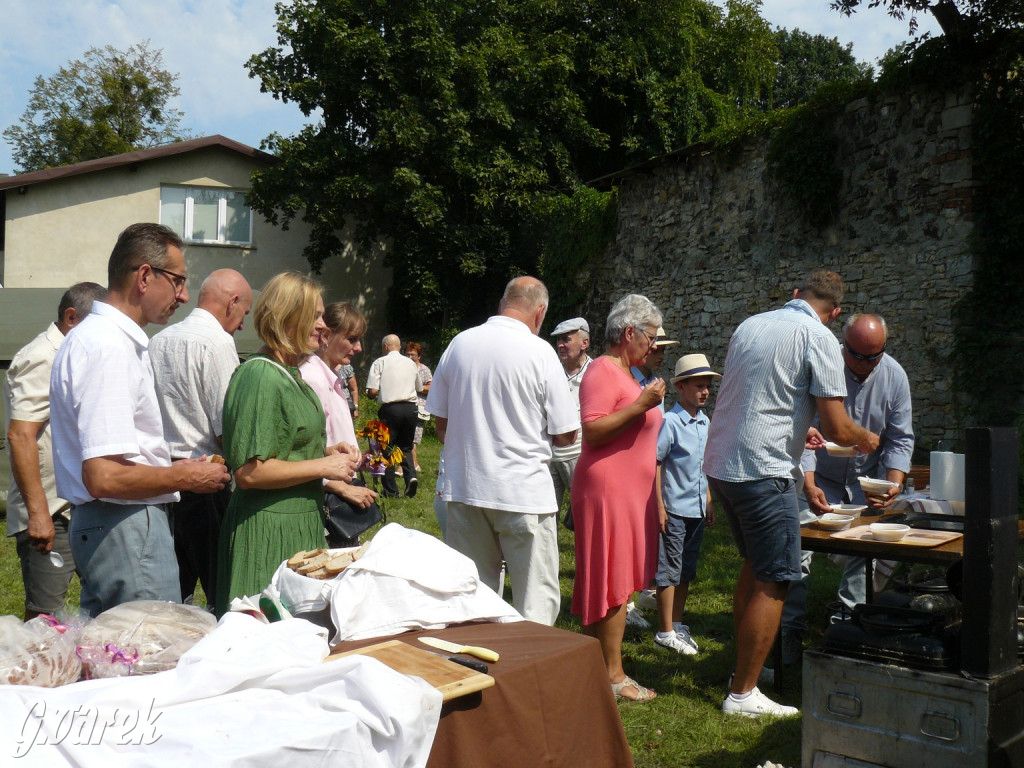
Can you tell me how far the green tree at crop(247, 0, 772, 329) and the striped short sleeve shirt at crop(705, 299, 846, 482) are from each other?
57.2ft

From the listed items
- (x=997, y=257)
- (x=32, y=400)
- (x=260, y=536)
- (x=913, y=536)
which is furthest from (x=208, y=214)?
(x=913, y=536)

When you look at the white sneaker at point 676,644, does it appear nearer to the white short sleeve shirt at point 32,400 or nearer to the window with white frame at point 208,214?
the white short sleeve shirt at point 32,400

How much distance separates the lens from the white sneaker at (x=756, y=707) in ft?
13.4

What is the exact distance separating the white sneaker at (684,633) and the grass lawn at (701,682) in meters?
0.07

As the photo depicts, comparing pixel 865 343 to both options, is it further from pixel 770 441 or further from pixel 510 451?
pixel 510 451

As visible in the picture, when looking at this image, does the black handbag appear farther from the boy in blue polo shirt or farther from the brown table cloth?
the boy in blue polo shirt

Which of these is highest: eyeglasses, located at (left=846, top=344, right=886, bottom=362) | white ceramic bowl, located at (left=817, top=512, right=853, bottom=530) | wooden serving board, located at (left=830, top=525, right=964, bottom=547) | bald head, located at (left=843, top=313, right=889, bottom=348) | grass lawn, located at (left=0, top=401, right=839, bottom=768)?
bald head, located at (left=843, top=313, right=889, bottom=348)

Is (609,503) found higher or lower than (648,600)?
higher

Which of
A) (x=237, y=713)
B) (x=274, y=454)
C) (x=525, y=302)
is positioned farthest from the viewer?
(x=525, y=302)

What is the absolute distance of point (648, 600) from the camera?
613cm

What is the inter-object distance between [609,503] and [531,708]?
1896mm

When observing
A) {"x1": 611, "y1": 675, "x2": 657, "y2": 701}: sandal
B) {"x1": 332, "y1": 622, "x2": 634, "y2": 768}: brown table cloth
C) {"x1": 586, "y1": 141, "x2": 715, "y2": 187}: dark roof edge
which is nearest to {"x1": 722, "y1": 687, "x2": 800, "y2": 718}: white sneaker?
{"x1": 611, "y1": 675, "x2": 657, "y2": 701}: sandal

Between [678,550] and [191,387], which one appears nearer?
[191,387]

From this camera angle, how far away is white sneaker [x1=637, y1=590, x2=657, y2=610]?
610 centimetres
